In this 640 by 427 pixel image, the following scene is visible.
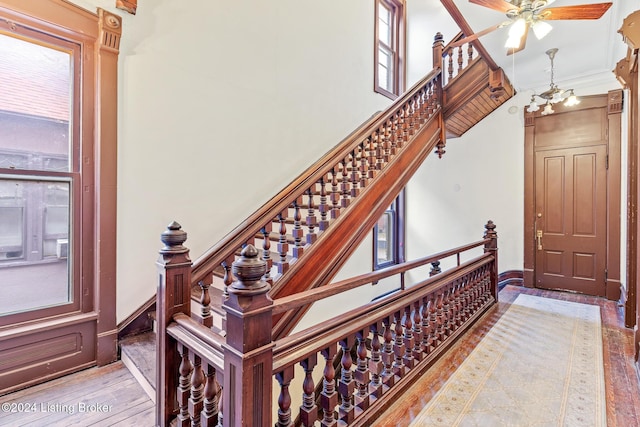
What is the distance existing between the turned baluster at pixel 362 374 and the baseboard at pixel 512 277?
391cm

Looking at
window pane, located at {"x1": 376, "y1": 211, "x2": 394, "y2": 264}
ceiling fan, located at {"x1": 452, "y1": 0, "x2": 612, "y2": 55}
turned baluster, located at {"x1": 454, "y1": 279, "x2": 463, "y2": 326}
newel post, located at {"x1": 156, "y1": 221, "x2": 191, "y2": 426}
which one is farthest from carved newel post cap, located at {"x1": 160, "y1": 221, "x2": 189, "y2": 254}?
window pane, located at {"x1": 376, "y1": 211, "x2": 394, "y2": 264}

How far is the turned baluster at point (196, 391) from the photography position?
1.22m

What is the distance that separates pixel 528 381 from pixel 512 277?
9.92 feet

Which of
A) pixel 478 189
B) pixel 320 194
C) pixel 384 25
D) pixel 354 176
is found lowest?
pixel 320 194

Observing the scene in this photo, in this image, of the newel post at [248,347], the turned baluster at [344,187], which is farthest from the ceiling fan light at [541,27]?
the newel post at [248,347]

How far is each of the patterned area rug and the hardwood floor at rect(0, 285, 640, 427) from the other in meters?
0.06

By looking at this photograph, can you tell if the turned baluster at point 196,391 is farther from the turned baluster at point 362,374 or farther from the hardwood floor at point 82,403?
the turned baluster at point 362,374

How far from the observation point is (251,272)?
991 millimetres

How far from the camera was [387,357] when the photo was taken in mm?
1927

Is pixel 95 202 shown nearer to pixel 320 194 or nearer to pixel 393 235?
pixel 320 194

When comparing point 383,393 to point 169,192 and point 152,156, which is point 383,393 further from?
point 152,156

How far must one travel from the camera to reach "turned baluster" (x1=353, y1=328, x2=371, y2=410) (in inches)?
65.2

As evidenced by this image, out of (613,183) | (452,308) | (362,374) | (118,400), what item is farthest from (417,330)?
(613,183)

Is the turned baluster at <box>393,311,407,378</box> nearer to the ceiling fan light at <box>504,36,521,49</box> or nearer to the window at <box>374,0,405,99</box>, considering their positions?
the ceiling fan light at <box>504,36,521,49</box>
